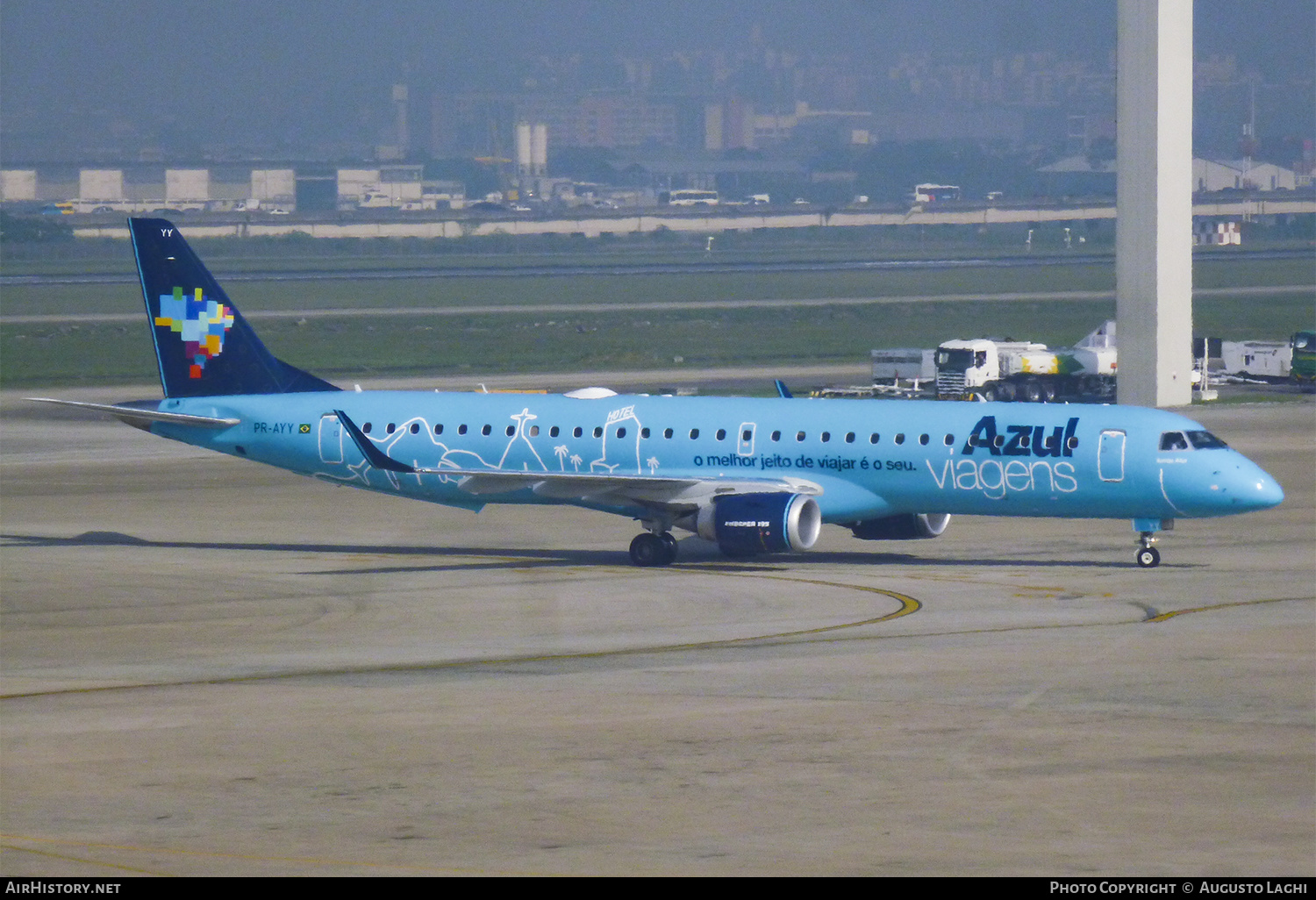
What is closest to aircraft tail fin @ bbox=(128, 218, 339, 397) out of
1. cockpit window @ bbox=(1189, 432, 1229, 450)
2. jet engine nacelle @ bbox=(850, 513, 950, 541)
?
jet engine nacelle @ bbox=(850, 513, 950, 541)

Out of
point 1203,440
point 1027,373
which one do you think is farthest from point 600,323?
point 1203,440

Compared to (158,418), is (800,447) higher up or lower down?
lower down

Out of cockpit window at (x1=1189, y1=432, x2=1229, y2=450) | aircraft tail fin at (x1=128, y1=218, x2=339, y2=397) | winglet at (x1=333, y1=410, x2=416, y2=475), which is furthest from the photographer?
aircraft tail fin at (x1=128, y1=218, x2=339, y2=397)

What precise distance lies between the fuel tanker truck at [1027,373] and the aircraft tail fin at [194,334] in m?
48.9

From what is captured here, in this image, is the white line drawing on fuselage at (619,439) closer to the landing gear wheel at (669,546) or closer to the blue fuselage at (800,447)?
the blue fuselage at (800,447)

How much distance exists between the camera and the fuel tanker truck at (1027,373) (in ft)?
311

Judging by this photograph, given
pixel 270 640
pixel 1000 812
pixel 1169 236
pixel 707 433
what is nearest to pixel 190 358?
pixel 707 433

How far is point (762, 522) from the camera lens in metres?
43.9

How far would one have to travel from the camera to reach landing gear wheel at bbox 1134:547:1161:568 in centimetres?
4431

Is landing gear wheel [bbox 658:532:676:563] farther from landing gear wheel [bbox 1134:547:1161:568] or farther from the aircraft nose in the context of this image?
the aircraft nose

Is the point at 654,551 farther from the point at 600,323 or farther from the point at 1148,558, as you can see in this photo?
the point at 600,323

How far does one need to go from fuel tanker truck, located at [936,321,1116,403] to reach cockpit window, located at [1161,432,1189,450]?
51.0 meters

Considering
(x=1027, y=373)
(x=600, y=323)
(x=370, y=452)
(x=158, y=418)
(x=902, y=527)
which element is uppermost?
(x=600, y=323)

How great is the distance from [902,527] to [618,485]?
718 centimetres
